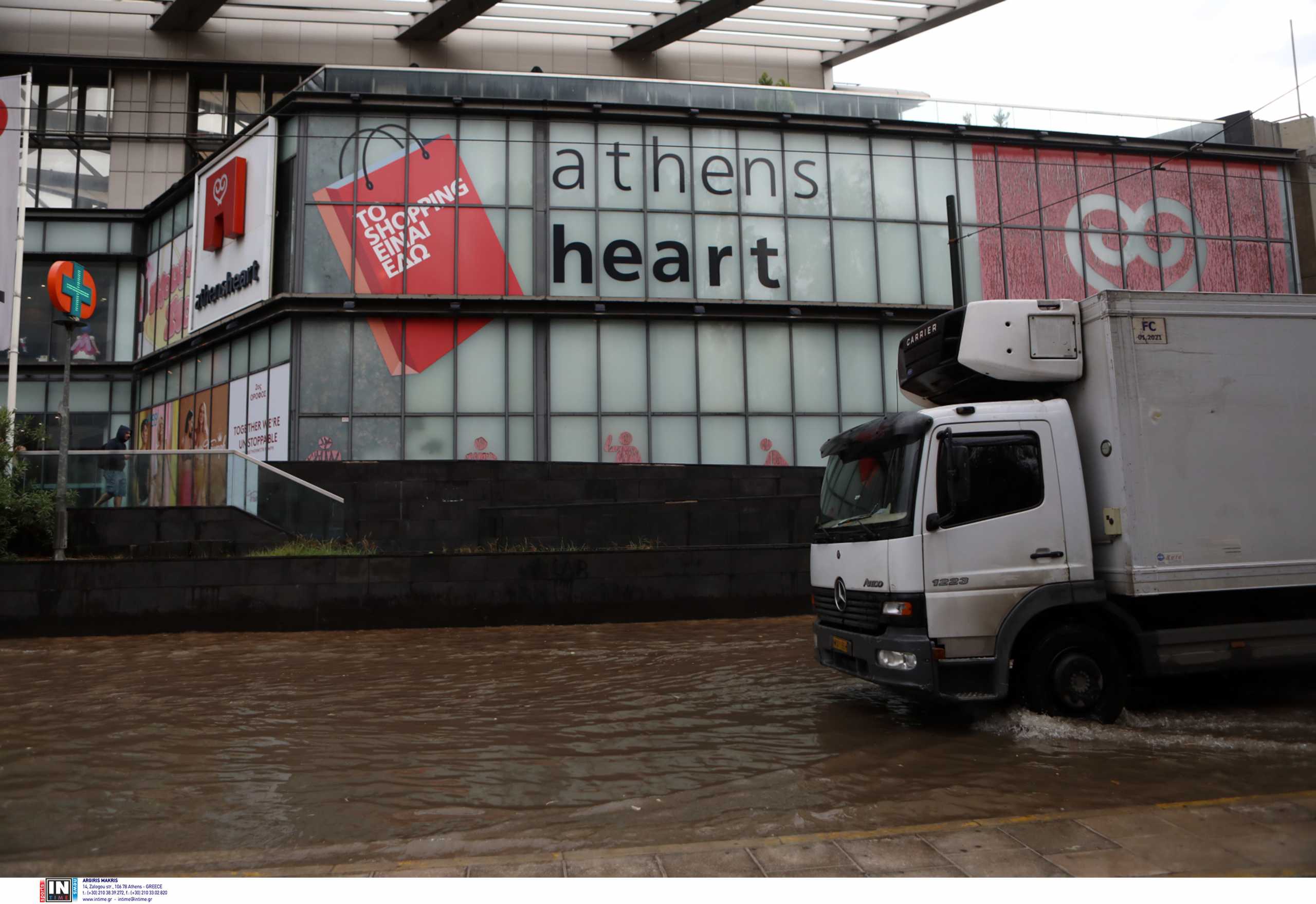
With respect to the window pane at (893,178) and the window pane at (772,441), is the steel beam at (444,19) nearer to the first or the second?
the window pane at (893,178)

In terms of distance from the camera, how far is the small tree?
14.7 m

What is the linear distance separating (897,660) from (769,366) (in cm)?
1776

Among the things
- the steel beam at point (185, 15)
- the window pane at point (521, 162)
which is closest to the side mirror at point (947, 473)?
the window pane at point (521, 162)

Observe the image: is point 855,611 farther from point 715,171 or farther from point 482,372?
point 715,171

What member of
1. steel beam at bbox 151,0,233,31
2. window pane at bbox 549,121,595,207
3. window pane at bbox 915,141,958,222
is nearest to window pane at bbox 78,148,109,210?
steel beam at bbox 151,0,233,31

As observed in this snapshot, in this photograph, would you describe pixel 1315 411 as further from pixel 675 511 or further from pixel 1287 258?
pixel 1287 258

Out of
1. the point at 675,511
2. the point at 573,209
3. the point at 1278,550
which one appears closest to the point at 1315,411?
the point at 1278,550

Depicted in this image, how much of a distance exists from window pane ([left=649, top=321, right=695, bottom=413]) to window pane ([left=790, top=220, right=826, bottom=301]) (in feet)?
10.7

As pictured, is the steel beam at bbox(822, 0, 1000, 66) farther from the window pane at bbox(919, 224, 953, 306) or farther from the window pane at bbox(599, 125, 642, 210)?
the window pane at bbox(599, 125, 642, 210)

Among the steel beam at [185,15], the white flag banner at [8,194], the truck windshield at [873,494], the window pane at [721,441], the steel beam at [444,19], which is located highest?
the steel beam at [185,15]

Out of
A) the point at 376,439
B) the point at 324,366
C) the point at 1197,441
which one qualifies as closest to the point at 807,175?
the point at 376,439

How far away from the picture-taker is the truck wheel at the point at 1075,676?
22.9 ft

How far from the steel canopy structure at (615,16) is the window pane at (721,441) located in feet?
48.4

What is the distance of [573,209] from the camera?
23.7 metres
